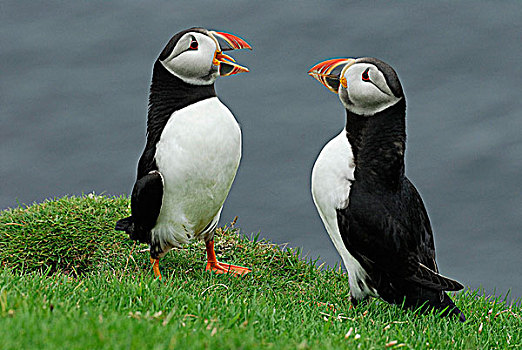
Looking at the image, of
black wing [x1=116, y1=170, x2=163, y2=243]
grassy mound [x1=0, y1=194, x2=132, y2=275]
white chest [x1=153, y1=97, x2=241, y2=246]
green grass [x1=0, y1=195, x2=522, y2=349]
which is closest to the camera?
green grass [x1=0, y1=195, x2=522, y2=349]

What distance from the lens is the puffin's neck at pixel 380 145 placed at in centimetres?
475

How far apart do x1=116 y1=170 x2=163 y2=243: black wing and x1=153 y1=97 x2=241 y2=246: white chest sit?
0.05 m

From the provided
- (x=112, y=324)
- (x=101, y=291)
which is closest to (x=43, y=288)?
(x=101, y=291)

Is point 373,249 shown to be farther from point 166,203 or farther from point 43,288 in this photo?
point 43,288

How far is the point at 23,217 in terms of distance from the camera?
6.80 metres

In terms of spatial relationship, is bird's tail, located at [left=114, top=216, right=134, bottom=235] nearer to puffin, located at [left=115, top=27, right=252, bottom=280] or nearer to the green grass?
puffin, located at [left=115, top=27, right=252, bottom=280]

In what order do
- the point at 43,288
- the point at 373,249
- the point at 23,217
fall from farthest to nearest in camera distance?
the point at 23,217, the point at 373,249, the point at 43,288

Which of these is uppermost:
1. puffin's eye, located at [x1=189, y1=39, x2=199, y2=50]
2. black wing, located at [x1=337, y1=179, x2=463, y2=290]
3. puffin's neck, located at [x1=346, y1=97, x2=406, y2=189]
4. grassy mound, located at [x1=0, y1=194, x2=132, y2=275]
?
puffin's eye, located at [x1=189, y1=39, x2=199, y2=50]

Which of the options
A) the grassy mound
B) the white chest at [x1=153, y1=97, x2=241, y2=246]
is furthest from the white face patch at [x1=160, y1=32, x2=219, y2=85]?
the grassy mound

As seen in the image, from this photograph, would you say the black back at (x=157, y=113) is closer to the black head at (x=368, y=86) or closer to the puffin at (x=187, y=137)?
the puffin at (x=187, y=137)

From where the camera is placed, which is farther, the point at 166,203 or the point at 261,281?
the point at 261,281

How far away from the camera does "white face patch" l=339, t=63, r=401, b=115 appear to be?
4.66 metres

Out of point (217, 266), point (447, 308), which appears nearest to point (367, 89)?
point (447, 308)

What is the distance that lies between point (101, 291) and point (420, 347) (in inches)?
77.8
